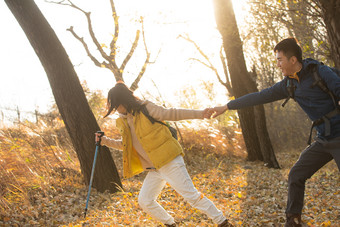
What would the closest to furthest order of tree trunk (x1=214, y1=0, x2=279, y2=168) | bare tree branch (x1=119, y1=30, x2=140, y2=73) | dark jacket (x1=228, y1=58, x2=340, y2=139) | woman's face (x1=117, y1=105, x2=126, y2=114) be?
dark jacket (x1=228, y1=58, x2=340, y2=139)
woman's face (x1=117, y1=105, x2=126, y2=114)
tree trunk (x1=214, y1=0, x2=279, y2=168)
bare tree branch (x1=119, y1=30, x2=140, y2=73)

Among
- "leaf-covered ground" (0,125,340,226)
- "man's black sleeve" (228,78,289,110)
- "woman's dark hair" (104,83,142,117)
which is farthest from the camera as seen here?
"leaf-covered ground" (0,125,340,226)

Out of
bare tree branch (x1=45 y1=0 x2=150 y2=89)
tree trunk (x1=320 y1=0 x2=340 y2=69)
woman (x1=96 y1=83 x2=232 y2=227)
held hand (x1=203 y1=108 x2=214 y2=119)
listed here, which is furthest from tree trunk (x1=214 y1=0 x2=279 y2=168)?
woman (x1=96 y1=83 x2=232 y2=227)

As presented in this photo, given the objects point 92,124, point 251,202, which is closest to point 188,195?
Result: point 251,202

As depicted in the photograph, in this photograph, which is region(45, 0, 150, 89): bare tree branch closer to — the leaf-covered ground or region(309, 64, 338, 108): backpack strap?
the leaf-covered ground

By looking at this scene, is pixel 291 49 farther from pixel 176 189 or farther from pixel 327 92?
pixel 176 189

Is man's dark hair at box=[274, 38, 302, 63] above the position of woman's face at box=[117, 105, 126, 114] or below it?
above

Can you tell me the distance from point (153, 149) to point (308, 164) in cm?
176

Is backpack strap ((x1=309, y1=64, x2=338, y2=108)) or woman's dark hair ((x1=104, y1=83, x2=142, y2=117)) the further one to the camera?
woman's dark hair ((x1=104, y1=83, x2=142, y2=117))

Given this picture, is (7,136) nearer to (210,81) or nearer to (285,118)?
(210,81)

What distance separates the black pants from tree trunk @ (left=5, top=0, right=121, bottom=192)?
3.96 meters

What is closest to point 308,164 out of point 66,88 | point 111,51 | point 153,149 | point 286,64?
point 286,64

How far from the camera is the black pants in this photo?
3.54m

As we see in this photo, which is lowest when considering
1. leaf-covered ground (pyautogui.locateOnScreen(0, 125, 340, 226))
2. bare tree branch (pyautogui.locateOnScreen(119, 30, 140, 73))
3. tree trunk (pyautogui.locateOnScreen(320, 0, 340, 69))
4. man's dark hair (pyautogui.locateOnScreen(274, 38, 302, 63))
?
leaf-covered ground (pyautogui.locateOnScreen(0, 125, 340, 226))

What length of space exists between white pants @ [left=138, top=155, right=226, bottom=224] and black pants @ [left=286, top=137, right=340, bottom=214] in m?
0.85
